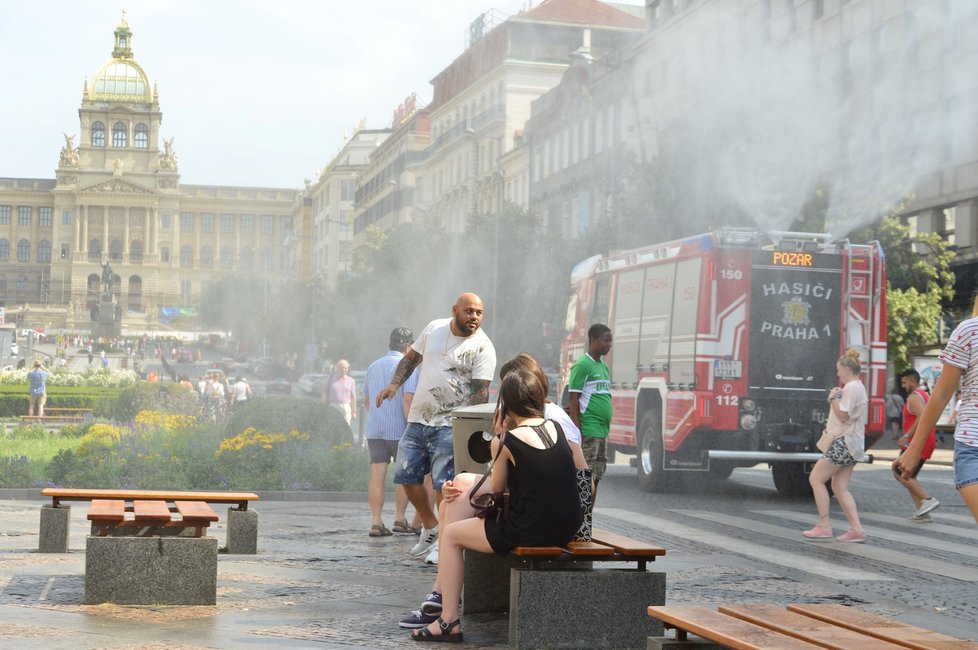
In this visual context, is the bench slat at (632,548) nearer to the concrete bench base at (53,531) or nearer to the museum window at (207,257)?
the concrete bench base at (53,531)

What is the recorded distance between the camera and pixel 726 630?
481cm

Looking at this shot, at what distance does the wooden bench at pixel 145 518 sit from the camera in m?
7.75

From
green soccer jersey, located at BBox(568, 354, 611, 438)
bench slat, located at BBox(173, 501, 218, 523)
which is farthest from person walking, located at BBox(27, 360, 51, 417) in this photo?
bench slat, located at BBox(173, 501, 218, 523)

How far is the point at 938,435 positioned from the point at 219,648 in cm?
2605

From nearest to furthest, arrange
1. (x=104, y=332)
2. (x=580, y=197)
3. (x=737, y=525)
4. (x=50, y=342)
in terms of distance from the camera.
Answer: (x=737, y=525)
(x=580, y=197)
(x=104, y=332)
(x=50, y=342)

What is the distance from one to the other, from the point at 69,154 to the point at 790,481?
152979mm

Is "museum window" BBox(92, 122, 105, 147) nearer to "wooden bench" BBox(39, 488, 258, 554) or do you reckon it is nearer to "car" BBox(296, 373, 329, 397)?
"car" BBox(296, 373, 329, 397)

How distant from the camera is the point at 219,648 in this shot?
6.52 meters

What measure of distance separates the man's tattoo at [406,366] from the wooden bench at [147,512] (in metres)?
1.17

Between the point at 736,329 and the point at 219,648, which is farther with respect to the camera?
the point at 736,329

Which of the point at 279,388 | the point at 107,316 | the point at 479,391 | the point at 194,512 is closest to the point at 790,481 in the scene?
the point at 479,391

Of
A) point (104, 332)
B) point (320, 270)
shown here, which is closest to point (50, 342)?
point (104, 332)

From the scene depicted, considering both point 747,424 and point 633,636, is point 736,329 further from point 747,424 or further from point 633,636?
point 633,636

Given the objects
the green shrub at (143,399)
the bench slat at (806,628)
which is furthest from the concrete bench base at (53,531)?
the green shrub at (143,399)
